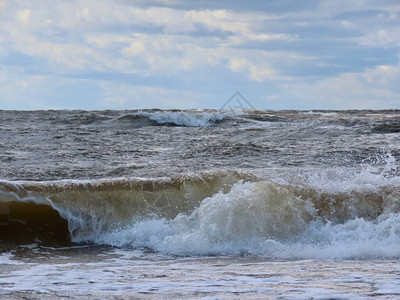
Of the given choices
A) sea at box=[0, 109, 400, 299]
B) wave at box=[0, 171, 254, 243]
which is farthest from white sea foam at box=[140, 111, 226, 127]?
wave at box=[0, 171, 254, 243]

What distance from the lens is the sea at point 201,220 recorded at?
15.0 ft

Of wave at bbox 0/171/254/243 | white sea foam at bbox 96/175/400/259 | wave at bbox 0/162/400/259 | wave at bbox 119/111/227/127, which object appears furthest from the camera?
wave at bbox 119/111/227/127

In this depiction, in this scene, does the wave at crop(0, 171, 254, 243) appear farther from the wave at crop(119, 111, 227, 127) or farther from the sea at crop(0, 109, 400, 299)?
the wave at crop(119, 111, 227, 127)

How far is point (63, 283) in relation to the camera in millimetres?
4668

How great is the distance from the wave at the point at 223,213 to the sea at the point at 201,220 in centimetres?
1

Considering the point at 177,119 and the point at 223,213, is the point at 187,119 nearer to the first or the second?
the point at 177,119

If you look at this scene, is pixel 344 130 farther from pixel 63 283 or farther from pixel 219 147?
pixel 63 283

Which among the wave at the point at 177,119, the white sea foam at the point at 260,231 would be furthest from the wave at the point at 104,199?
the wave at the point at 177,119

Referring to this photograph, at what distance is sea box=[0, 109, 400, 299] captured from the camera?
4.56m

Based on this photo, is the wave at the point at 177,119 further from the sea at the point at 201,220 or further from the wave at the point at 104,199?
the wave at the point at 104,199

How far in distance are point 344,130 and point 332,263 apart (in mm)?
7980

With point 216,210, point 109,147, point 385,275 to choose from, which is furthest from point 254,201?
point 109,147

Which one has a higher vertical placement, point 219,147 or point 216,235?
point 219,147

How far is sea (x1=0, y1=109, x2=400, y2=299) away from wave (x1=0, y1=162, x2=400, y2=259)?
0.01 metres
